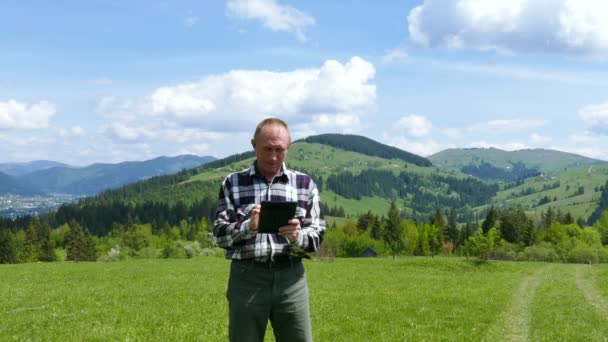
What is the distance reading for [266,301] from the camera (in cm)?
653

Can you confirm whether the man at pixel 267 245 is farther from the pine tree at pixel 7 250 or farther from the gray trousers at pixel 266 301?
the pine tree at pixel 7 250

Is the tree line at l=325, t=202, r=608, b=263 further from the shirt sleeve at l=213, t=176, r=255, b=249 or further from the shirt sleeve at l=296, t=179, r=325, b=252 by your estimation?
the shirt sleeve at l=213, t=176, r=255, b=249

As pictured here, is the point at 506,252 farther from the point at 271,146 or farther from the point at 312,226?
the point at 271,146

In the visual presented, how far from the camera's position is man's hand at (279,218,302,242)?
6.09 metres

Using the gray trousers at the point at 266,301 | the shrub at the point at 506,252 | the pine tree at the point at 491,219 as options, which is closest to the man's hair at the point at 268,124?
the gray trousers at the point at 266,301

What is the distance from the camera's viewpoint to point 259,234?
255 inches

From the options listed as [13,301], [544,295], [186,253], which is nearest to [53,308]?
[13,301]

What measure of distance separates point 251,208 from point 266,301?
1236 millimetres

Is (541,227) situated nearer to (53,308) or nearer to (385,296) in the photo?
(385,296)

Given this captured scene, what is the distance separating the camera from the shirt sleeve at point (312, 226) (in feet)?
20.9

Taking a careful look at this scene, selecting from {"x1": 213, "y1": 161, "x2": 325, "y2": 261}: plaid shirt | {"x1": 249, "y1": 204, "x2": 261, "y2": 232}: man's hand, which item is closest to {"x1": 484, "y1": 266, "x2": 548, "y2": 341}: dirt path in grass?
{"x1": 213, "y1": 161, "x2": 325, "y2": 261}: plaid shirt

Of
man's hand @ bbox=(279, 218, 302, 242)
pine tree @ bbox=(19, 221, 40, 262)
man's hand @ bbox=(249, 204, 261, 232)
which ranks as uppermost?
man's hand @ bbox=(249, 204, 261, 232)

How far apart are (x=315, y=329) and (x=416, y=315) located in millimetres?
6049

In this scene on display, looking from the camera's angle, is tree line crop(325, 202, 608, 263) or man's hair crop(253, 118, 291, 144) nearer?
man's hair crop(253, 118, 291, 144)
